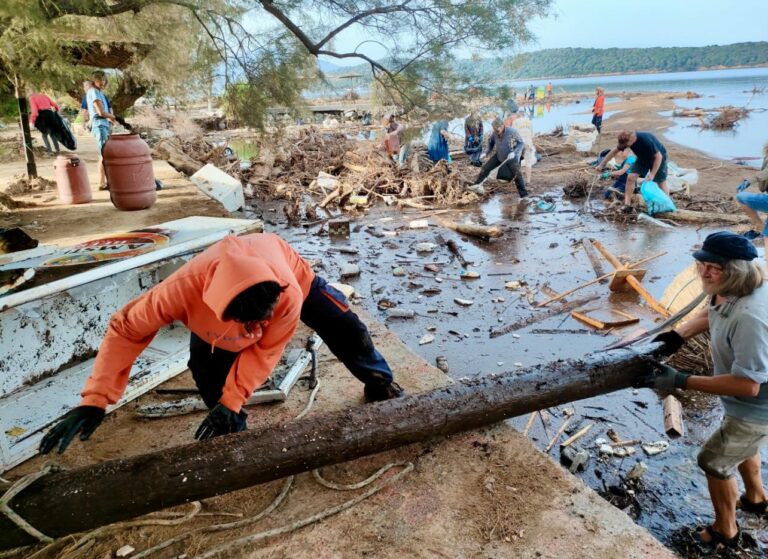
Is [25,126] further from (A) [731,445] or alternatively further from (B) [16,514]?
(A) [731,445]

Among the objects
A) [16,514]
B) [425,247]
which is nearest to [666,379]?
[16,514]

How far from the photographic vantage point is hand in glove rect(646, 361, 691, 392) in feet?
9.36

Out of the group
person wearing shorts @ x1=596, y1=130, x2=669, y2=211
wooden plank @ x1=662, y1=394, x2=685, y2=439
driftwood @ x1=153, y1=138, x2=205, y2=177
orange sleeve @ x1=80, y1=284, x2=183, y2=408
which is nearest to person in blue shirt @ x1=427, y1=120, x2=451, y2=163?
person wearing shorts @ x1=596, y1=130, x2=669, y2=211

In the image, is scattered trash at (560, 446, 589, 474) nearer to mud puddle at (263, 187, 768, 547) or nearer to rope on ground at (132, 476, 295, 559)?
mud puddle at (263, 187, 768, 547)

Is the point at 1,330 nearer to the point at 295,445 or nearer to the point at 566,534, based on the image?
the point at 295,445

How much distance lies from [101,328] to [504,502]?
3.24m

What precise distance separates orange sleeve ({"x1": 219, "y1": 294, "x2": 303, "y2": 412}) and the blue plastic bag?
8.53 m

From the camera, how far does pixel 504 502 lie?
8.62 ft

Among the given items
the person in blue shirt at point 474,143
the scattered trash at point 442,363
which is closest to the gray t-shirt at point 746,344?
the scattered trash at point 442,363

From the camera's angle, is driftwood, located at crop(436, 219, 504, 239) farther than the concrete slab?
Yes

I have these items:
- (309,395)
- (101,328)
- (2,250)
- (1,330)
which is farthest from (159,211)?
(309,395)

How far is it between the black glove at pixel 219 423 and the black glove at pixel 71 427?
50cm

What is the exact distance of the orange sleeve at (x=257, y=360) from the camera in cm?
238

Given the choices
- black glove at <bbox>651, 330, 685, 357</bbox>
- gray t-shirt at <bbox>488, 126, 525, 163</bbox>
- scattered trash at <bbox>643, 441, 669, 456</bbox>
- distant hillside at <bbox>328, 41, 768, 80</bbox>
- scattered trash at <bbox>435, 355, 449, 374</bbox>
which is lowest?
scattered trash at <bbox>643, 441, 669, 456</bbox>
